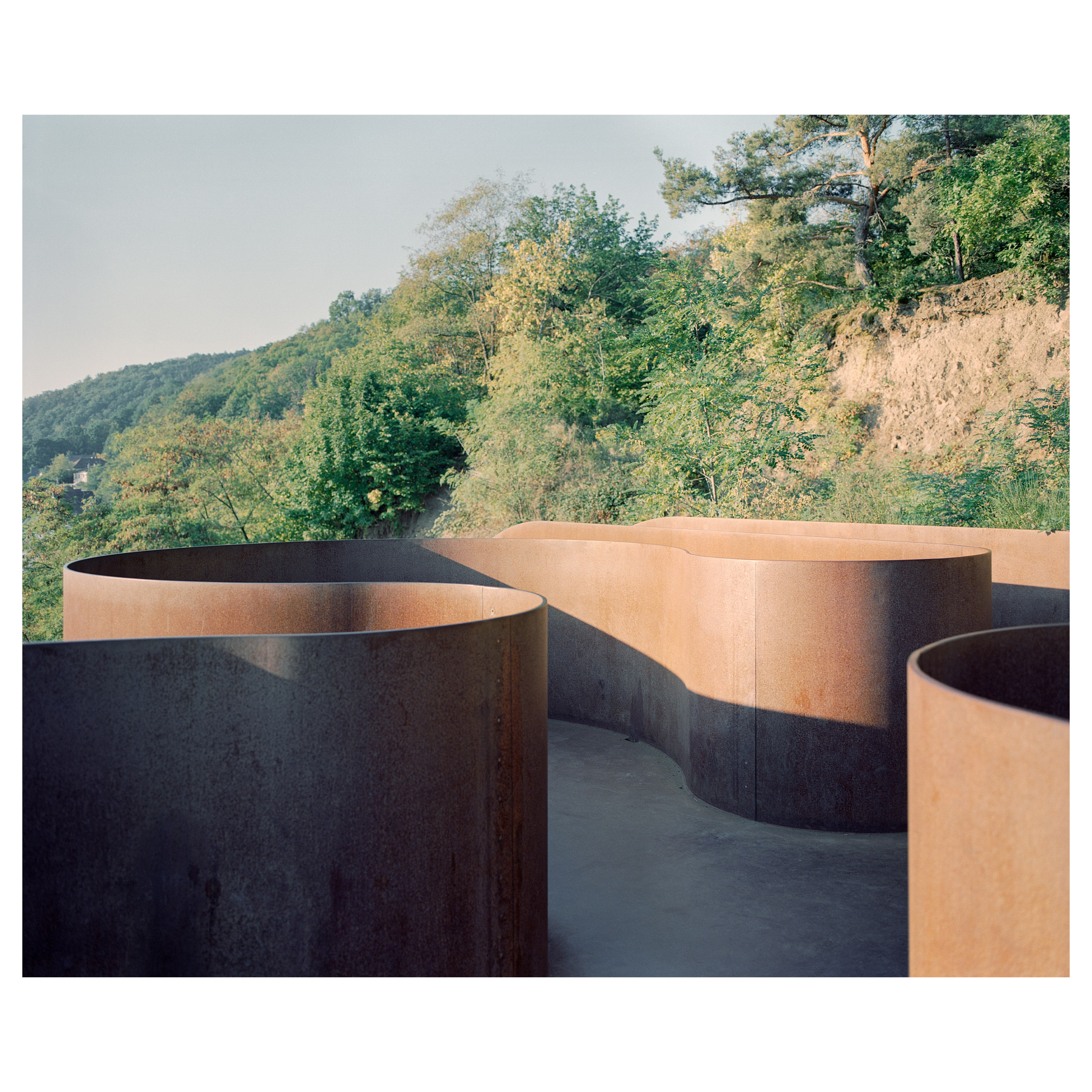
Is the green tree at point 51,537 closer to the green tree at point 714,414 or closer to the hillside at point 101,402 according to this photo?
the hillside at point 101,402

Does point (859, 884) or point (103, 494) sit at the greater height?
point (103, 494)

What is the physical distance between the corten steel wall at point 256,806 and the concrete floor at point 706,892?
1.22 metres

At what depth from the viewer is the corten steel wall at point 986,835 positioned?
169cm

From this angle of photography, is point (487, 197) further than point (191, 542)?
Yes

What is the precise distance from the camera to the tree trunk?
17547mm

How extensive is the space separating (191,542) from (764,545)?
1988cm

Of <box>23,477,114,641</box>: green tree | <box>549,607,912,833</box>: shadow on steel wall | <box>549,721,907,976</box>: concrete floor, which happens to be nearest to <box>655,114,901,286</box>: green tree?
<box>549,607,912,833</box>: shadow on steel wall

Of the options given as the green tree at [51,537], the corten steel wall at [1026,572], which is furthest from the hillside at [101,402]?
the corten steel wall at [1026,572]

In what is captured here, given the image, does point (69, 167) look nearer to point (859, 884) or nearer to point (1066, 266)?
point (1066, 266)

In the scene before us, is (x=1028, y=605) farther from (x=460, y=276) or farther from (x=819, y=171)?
(x=460, y=276)

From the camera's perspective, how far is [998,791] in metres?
1.77
